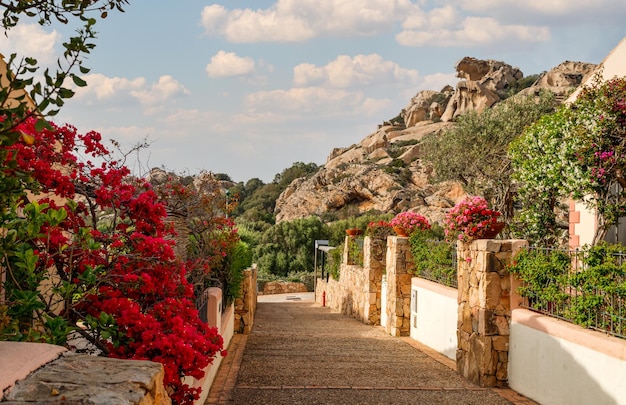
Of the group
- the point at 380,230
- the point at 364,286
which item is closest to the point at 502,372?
the point at 380,230

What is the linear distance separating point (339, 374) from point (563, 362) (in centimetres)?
346

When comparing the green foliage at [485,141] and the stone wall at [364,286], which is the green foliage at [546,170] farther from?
the green foliage at [485,141]

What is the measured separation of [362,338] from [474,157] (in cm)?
1377

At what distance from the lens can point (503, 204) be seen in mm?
20500

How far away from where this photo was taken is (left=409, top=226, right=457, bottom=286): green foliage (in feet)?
37.8

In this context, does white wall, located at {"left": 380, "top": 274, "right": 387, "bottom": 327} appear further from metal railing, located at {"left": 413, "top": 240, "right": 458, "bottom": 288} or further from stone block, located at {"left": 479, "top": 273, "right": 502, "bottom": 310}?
stone block, located at {"left": 479, "top": 273, "right": 502, "bottom": 310}

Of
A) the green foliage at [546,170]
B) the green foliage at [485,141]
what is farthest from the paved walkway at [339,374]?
the green foliage at [485,141]

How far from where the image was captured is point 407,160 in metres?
55.7

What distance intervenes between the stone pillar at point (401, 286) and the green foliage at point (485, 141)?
1026 cm

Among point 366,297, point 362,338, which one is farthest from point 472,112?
point 362,338

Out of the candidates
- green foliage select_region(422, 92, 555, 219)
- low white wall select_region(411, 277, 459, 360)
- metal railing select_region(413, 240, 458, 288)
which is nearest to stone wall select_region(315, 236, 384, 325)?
low white wall select_region(411, 277, 459, 360)

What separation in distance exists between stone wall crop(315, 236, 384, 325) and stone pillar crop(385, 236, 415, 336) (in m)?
2.00

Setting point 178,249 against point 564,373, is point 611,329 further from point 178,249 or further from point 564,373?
point 178,249

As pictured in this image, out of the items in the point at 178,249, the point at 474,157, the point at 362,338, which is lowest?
the point at 362,338
